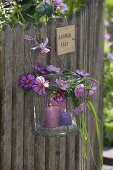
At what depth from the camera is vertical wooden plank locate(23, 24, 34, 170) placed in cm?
402

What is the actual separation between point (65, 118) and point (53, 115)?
0.29 ft

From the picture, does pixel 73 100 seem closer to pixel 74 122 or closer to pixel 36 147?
pixel 74 122

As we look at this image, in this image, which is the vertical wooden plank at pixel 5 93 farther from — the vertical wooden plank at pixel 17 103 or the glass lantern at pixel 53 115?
the glass lantern at pixel 53 115

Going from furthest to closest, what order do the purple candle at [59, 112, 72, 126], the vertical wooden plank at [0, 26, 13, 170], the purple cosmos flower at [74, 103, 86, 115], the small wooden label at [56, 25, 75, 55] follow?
the small wooden label at [56, 25, 75, 55], the purple candle at [59, 112, 72, 126], the purple cosmos flower at [74, 103, 86, 115], the vertical wooden plank at [0, 26, 13, 170]

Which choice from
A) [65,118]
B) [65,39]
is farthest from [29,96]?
[65,39]

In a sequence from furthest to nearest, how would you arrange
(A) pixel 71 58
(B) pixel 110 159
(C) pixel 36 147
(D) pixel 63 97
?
(B) pixel 110 159 → (A) pixel 71 58 → (C) pixel 36 147 → (D) pixel 63 97

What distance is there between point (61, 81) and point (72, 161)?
1.09 meters

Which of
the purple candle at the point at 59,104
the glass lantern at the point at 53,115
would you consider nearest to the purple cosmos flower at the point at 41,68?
the glass lantern at the point at 53,115

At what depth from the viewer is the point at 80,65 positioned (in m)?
4.86

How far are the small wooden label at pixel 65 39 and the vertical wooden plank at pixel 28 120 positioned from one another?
0.32 metres

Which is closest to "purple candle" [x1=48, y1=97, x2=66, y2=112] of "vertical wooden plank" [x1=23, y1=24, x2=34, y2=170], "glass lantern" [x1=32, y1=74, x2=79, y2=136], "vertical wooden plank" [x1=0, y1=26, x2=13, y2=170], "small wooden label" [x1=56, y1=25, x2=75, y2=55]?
"glass lantern" [x1=32, y1=74, x2=79, y2=136]

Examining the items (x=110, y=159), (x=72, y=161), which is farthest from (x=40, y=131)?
(x=110, y=159)

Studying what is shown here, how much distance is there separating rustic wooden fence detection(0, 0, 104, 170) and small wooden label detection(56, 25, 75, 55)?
0.11 ft

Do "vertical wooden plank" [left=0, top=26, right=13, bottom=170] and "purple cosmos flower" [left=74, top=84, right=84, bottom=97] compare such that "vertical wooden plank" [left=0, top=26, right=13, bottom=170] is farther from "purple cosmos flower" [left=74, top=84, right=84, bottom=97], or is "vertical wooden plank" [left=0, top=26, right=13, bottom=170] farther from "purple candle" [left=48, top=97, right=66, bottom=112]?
"purple cosmos flower" [left=74, top=84, right=84, bottom=97]
